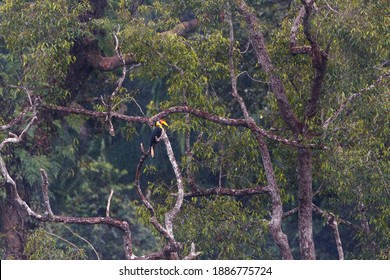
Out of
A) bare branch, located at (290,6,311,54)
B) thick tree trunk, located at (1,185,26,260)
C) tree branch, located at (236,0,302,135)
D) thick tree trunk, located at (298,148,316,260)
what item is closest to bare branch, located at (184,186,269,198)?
thick tree trunk, located at (298,148,316,260)

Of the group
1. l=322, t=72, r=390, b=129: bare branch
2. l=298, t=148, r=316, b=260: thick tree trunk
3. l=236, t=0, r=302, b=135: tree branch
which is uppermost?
l=236, t=0, r=302, b=135: tree branch

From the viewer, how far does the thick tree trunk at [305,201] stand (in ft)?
31.8

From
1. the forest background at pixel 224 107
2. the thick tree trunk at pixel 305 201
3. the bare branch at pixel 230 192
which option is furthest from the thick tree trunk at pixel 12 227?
the thick tree trunk at pixel 305 201

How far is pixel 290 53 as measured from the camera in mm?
9562

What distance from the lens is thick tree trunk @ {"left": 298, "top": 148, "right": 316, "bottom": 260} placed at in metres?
9.69

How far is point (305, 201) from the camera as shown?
9.80 m

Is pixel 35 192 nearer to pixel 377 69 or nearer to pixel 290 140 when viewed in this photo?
pixel 290 140

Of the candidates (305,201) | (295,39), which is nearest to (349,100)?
(295,39)

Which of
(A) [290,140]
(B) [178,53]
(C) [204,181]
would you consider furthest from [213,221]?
(C) [204,181]

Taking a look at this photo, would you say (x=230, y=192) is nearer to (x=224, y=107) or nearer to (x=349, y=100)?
(x=224, y=107)

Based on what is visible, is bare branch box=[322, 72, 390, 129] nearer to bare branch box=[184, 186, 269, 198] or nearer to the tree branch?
the tree branch

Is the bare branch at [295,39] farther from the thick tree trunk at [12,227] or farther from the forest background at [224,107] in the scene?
the thick tree trunk at [12,227]

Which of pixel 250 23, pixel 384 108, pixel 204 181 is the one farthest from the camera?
pixel 204 181

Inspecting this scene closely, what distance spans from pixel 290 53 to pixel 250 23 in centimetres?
58
